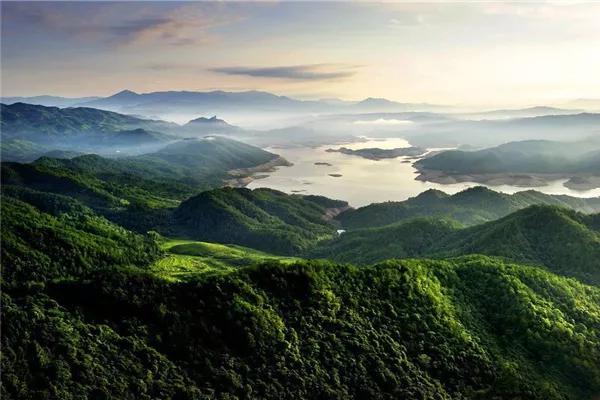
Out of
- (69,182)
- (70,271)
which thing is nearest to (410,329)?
(70,271)

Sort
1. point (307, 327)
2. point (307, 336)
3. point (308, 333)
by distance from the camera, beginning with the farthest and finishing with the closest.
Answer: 1. point (307, 327)
2. point (308, 333)
3. point (307, 336)

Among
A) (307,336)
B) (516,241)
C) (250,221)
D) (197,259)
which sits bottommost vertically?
(250,221)

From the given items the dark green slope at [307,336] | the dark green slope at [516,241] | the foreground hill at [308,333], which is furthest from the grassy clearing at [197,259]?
the dark green slope at [307,336]

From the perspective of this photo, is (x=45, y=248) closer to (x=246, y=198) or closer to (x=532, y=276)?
(x=532, y=276)

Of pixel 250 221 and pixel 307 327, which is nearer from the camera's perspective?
pixel 307 327

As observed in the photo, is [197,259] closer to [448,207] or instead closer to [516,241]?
[516,241]

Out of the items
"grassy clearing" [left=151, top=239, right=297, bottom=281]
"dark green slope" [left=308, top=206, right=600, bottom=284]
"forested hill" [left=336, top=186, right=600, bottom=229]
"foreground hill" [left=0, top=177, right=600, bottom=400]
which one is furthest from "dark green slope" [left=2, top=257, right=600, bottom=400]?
"forested hill" [left=336, top=186, right=600, bottom=229]

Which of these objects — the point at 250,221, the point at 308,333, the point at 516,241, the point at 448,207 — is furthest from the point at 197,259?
the point at 448,207
